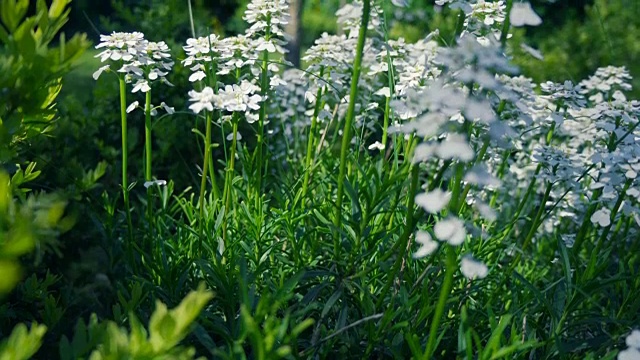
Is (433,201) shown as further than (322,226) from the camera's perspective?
No

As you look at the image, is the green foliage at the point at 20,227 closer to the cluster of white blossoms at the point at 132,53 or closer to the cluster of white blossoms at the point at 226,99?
the cluster of white blossoms at the point at 226,99

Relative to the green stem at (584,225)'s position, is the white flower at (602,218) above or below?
above

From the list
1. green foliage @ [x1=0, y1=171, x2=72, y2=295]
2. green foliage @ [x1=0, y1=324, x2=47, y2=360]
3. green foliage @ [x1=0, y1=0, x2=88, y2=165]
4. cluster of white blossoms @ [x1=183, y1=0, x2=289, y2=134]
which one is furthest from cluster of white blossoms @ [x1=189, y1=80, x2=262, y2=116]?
green foliage @ [x1=0, y1=324, x2=47, y2=360]

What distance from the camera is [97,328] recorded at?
130 centimetres

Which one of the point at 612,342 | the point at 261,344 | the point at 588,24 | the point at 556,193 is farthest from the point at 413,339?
the point at 588,24

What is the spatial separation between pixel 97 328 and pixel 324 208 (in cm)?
113

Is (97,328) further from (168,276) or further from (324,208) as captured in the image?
(324,208)

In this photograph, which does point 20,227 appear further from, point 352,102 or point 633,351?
point 633,351

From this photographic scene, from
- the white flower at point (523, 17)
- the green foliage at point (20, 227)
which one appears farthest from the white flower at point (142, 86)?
the white flower at point (523, 17)

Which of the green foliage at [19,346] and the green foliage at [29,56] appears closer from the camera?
the green foliage at [19,346]

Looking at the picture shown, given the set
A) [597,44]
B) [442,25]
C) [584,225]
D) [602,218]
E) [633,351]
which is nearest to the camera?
[633,351]

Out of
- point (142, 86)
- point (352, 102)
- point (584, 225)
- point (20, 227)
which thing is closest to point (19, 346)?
point (20, 227)

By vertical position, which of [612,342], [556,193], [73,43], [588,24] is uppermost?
[73,43]

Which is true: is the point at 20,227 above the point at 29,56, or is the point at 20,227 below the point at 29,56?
below
